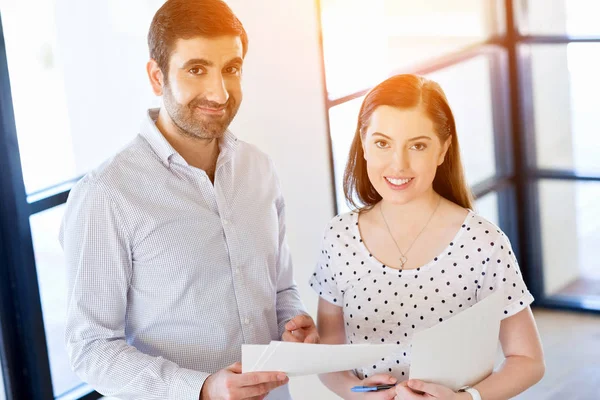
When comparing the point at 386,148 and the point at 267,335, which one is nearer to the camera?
the point at 386,148

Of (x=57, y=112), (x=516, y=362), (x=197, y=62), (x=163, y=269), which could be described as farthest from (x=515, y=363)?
(x=57, y=112)

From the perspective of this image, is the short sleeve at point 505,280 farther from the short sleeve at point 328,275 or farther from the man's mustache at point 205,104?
the man's mustache at point 205,104

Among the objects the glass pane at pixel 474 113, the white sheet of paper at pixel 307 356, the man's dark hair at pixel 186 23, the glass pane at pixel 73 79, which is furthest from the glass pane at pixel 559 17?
the white sheet of paper at pixel 307 356

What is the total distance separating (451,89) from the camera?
186 inches

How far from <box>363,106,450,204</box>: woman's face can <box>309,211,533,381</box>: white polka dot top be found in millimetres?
148

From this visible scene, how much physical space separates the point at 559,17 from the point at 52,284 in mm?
3132

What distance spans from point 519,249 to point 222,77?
3.58 metres

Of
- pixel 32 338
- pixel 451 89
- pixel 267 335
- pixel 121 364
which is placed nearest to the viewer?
pixel 121 364

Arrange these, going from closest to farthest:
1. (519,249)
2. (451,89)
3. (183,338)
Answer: (183,338), (451,89), (519,249)

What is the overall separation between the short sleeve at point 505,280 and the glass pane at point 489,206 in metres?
3.03

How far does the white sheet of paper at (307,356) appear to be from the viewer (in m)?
1.77

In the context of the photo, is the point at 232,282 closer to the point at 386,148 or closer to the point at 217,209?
the point at 217,209

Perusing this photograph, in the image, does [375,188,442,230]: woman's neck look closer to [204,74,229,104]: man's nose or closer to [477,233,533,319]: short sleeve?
[477,233,533,319]: short sleeve

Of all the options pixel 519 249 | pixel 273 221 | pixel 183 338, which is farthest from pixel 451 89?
pixel 183 338
